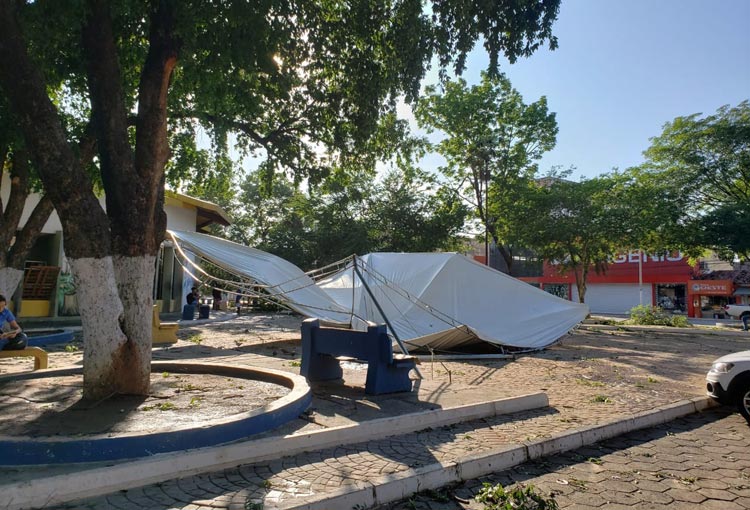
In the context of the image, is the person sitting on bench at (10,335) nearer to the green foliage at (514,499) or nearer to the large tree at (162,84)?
the large tree at (162,84)

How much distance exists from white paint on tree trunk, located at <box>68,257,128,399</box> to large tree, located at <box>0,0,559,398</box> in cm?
1

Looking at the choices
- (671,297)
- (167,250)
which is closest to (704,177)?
(671,297)

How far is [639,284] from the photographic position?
4159 centimetres

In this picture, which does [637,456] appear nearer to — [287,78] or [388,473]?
[388,473]

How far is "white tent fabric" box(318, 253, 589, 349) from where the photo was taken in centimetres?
1238

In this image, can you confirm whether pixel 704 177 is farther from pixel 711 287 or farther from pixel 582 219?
pixel 711 287

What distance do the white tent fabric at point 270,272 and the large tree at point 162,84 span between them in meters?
2.63

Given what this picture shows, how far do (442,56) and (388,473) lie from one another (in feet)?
21.5

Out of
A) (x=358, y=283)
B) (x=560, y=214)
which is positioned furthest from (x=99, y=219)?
(x=560, y=214)

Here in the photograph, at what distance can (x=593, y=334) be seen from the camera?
771 inches

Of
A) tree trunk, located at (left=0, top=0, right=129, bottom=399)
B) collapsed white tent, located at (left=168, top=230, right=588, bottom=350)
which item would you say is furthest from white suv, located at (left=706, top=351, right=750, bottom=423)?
tree trunk, located at (left=0, top=0, right=129, bottom=399)

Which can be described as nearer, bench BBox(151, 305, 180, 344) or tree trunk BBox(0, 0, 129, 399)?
tree trunk BBox(0, 0, 129, 399)

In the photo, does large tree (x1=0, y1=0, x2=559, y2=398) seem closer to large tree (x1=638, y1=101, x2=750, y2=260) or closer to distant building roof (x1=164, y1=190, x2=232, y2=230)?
distant building roof (x1=164, y1=190, x2=232, y2=230)

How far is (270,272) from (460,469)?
902cm
